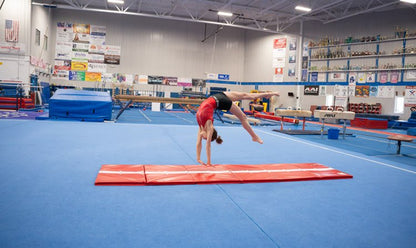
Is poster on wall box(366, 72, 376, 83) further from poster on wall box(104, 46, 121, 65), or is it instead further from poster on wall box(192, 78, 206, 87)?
poster on wall box(104, 46, 121, 65)

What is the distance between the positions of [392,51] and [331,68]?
3293 millimetres

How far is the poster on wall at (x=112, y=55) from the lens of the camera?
Answer: 20.7m

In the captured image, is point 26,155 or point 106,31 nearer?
point 26,155

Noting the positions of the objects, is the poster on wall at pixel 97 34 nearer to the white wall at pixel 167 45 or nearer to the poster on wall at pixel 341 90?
the white wall at pixel 167 45

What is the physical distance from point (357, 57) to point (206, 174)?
1558 centimetres

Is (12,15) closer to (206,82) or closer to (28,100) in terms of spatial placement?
(28,100)

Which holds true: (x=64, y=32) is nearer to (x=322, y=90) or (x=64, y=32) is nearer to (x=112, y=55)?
(x=112, y=55)

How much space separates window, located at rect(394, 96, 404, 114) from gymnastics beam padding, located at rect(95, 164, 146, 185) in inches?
605

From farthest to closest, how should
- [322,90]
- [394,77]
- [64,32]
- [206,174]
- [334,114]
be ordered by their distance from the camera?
1. [64,32]
2. [322,90]
3. [394,77]
4. [334,114]
5. [206,174]

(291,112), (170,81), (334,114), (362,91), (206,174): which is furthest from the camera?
(170,81)

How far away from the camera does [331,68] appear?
17688mm

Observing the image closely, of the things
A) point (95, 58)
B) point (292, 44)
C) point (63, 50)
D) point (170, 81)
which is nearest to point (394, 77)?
point (292, 44)

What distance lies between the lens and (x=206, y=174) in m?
4.37

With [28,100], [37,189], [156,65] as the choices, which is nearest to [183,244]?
[37,189]
